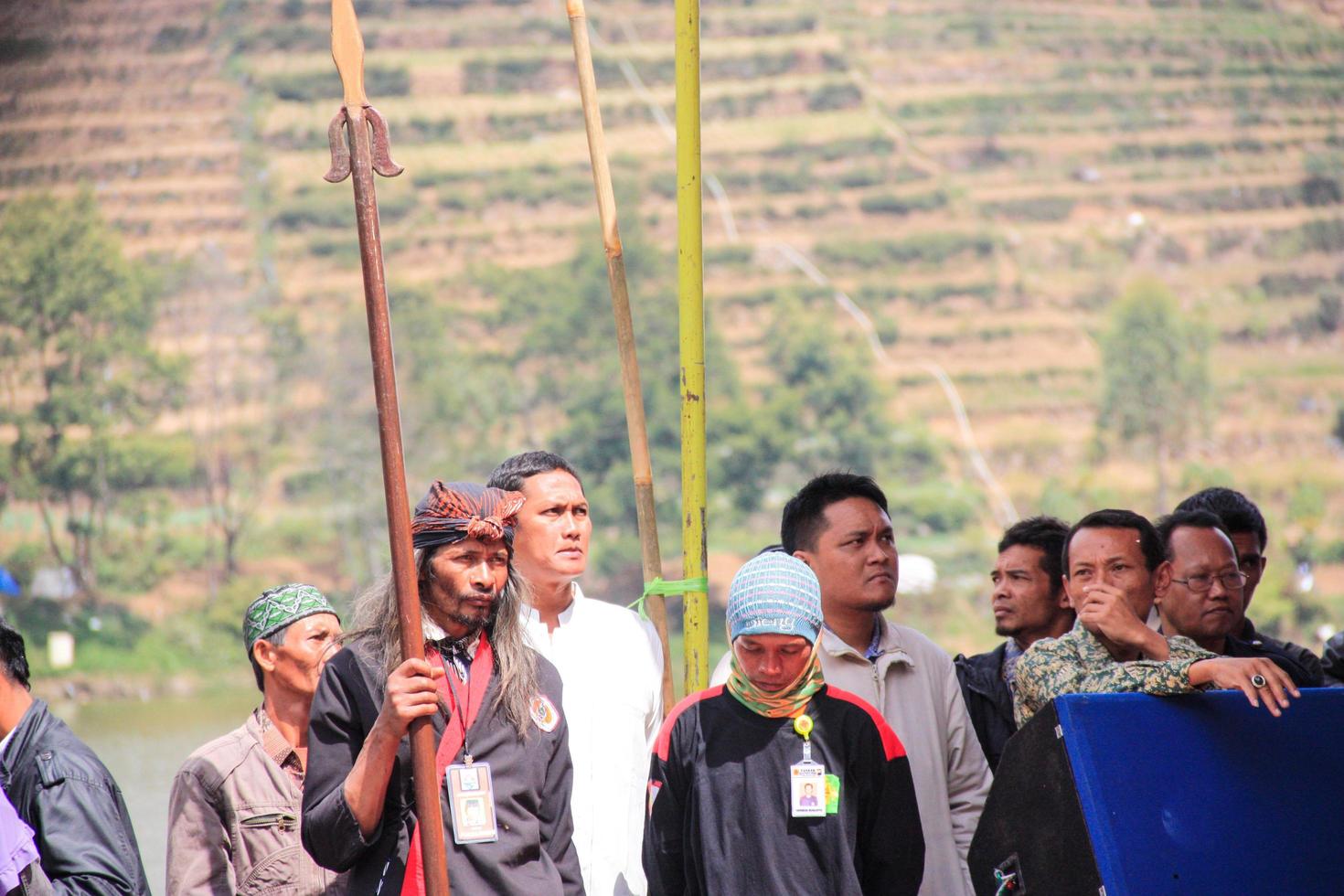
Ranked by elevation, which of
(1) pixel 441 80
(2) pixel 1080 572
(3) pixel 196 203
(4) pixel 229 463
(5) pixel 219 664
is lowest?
(2) pixel 1080 572

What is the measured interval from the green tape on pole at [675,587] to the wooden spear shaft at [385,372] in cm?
92

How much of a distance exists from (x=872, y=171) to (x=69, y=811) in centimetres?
2820

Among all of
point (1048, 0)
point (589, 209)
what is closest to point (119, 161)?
point (589, 209)

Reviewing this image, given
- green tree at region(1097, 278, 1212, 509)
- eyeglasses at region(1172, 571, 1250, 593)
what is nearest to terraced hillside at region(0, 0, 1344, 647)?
green tree at region(1097, 278, 1212, 509)

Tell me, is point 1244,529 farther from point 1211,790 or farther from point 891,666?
point 1211,790

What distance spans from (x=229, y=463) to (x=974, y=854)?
20.6 meters

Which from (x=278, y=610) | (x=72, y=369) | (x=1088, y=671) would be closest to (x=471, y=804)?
(x=278, y=610)

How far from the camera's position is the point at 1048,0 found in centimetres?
3291

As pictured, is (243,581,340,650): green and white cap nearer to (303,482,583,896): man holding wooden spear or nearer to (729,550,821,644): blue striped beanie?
(303,482,583,896): man holding wooden spear

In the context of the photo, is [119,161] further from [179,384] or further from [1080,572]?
[1080,572]

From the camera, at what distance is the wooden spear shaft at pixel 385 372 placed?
2084mm

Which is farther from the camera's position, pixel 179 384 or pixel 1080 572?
pixel 179 384

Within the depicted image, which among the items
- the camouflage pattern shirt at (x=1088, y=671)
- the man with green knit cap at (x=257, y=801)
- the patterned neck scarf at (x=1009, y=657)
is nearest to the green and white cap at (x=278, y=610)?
the man with green knit cap at (x=257, y=801)

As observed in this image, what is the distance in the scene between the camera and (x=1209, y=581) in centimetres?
310
